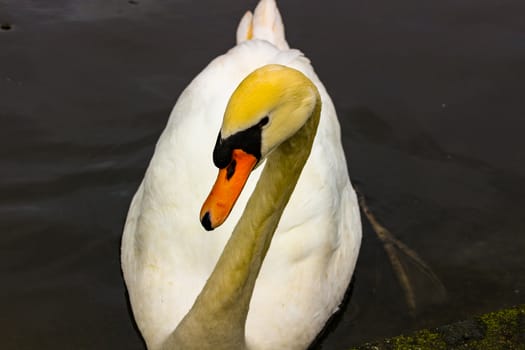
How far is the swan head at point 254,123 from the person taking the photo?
3.16 m

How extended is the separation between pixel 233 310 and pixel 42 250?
241cm

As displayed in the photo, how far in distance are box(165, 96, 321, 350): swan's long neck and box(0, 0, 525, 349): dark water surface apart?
4.21 feet

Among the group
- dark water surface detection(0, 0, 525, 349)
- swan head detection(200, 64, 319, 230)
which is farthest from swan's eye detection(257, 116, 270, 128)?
dark water surface detection(0, 0, 525, 349)

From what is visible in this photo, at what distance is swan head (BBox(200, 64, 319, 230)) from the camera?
3158 millimetres

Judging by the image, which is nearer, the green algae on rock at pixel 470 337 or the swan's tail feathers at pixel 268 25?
the green algae on rock at pixel 470 337

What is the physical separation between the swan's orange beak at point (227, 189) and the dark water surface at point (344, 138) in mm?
2257

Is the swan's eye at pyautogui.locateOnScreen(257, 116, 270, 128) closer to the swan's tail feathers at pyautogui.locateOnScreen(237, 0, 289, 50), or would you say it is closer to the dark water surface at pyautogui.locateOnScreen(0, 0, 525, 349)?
the dark water surface at pyautogui.locateOnScreen(0, 0, 525, 349)

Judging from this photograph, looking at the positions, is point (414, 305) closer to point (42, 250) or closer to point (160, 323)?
A: point (160, 323)

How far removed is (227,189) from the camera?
3.30m

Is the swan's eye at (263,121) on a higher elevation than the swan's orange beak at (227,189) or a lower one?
higher

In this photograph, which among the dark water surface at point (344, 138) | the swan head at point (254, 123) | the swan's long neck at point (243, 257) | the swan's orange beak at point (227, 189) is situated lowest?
the dark water surface at point (344, 138)

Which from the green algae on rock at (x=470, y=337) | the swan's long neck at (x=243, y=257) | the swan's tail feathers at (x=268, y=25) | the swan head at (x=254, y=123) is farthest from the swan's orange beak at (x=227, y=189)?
the swan's tail feathers at (x=268, y=25)

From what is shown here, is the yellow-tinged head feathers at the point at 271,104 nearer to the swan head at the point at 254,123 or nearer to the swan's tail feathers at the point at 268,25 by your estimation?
the swan head at the point at 254,123

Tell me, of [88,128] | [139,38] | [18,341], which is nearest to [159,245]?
[18,341]
